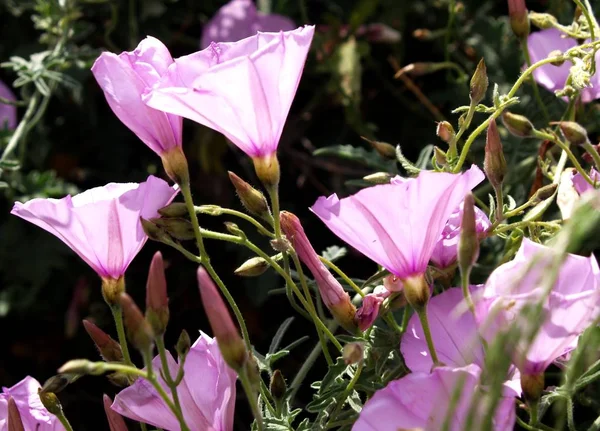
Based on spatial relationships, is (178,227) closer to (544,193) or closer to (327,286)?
(327,286)

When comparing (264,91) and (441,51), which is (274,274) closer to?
(441,51)

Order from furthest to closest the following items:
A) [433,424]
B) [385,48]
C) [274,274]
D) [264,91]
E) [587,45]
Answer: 1. [385,48]
2. [274,274]
3. [587,45]
4. [264,91]
5. [433,424]

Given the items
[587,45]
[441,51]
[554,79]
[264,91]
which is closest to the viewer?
[264,91]

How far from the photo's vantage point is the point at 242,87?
0.93 meters

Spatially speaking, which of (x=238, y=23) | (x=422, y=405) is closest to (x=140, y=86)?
(x=422, y=405)

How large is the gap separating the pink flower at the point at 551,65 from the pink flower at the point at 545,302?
0.48 m

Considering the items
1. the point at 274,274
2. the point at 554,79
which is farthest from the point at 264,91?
the point at 274,274

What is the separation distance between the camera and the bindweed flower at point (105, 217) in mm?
984

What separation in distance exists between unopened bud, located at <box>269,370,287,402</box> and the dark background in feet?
2.69

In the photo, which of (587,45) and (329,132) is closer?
(587,45)

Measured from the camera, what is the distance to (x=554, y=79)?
1.40 m

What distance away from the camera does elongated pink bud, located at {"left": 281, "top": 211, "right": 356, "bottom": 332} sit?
95cm

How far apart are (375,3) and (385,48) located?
136mm

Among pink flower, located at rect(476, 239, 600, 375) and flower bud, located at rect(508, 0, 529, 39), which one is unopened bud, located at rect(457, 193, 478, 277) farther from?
flower bud, located at rect(508, 0, 529, 39)
